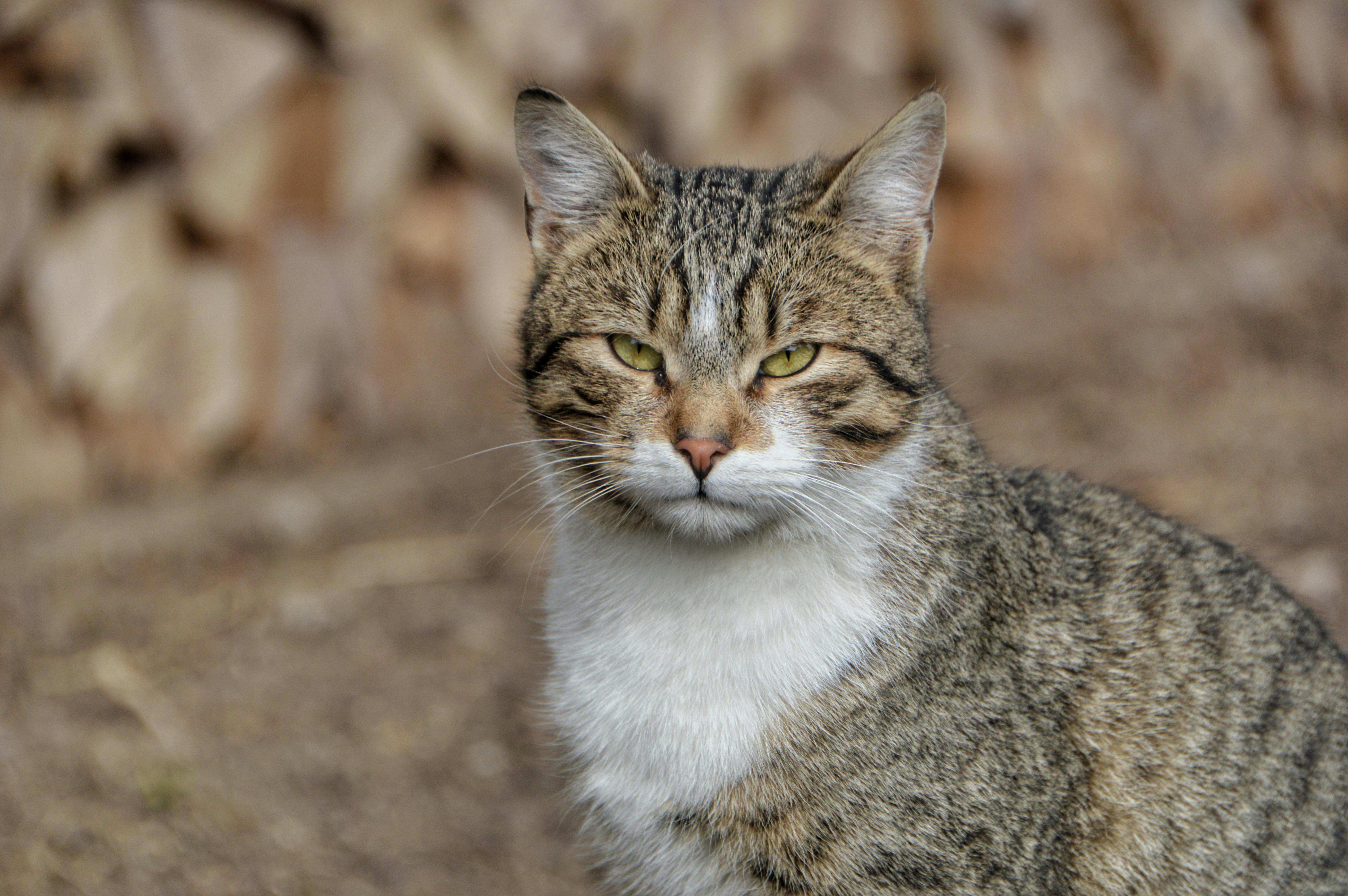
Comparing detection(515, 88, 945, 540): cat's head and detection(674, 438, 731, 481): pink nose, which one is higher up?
detection(515, 88, 945, 540): cat's head

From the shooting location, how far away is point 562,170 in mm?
2865

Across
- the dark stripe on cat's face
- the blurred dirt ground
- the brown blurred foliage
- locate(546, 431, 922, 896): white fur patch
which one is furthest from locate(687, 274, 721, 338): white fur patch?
the brown blurred foliage

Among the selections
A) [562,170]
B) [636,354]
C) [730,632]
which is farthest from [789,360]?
[562,170]

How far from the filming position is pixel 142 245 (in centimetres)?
550

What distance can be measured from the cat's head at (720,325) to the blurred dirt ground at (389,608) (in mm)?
517

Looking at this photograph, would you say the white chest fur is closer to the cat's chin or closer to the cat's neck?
the cat's neck

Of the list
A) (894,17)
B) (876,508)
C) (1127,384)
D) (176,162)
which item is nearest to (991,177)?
(894,17)

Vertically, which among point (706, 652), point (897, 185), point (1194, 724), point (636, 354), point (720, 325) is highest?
point (897, 185)

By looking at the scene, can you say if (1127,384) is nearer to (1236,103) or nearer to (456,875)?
(1236,103)

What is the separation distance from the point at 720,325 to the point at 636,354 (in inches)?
8.4

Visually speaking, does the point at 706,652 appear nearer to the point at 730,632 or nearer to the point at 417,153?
the point at 730,632

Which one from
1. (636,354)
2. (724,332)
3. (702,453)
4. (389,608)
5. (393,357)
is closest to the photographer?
(702,453)

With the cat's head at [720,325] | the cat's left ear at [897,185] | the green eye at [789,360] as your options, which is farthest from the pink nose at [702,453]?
the cat's left ear at [897,185]

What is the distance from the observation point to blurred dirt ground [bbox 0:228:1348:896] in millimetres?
3852
